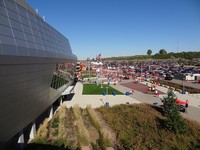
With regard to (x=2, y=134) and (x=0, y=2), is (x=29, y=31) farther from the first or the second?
(x=2, y=134)

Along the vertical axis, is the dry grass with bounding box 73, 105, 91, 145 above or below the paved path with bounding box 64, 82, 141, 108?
above

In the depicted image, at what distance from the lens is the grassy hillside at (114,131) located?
14.9m

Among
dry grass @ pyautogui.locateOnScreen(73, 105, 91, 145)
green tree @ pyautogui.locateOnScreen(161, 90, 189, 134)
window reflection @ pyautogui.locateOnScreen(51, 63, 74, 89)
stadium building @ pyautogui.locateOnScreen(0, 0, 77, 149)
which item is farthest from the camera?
window reflection @ pyautogui.locateOnScreen(51, 63, 74, 89)

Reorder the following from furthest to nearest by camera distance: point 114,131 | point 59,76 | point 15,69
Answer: point 59,76 → point 114,131 → point 15,69

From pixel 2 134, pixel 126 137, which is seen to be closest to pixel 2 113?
pixel 2 134

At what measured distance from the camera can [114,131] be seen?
17.8 m

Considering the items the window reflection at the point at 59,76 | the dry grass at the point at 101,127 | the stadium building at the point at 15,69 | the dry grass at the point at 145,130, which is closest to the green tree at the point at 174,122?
the dry grass at the point at 145,130

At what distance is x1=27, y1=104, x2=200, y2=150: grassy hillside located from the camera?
1492cm

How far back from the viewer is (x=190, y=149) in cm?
1436

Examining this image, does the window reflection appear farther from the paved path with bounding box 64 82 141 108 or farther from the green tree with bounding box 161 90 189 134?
the green tree with bounding box 161 90 189 134

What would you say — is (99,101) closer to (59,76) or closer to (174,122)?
(59,76)

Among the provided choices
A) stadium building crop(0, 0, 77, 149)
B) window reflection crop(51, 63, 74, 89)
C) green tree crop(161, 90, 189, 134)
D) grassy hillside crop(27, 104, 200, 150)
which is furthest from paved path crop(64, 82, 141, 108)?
stadium building crop(0, 0, 77, 149)

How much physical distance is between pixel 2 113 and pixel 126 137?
10.8m

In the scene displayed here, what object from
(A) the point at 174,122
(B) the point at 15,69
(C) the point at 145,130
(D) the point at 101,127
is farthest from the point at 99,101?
(B) the point at 15,69
